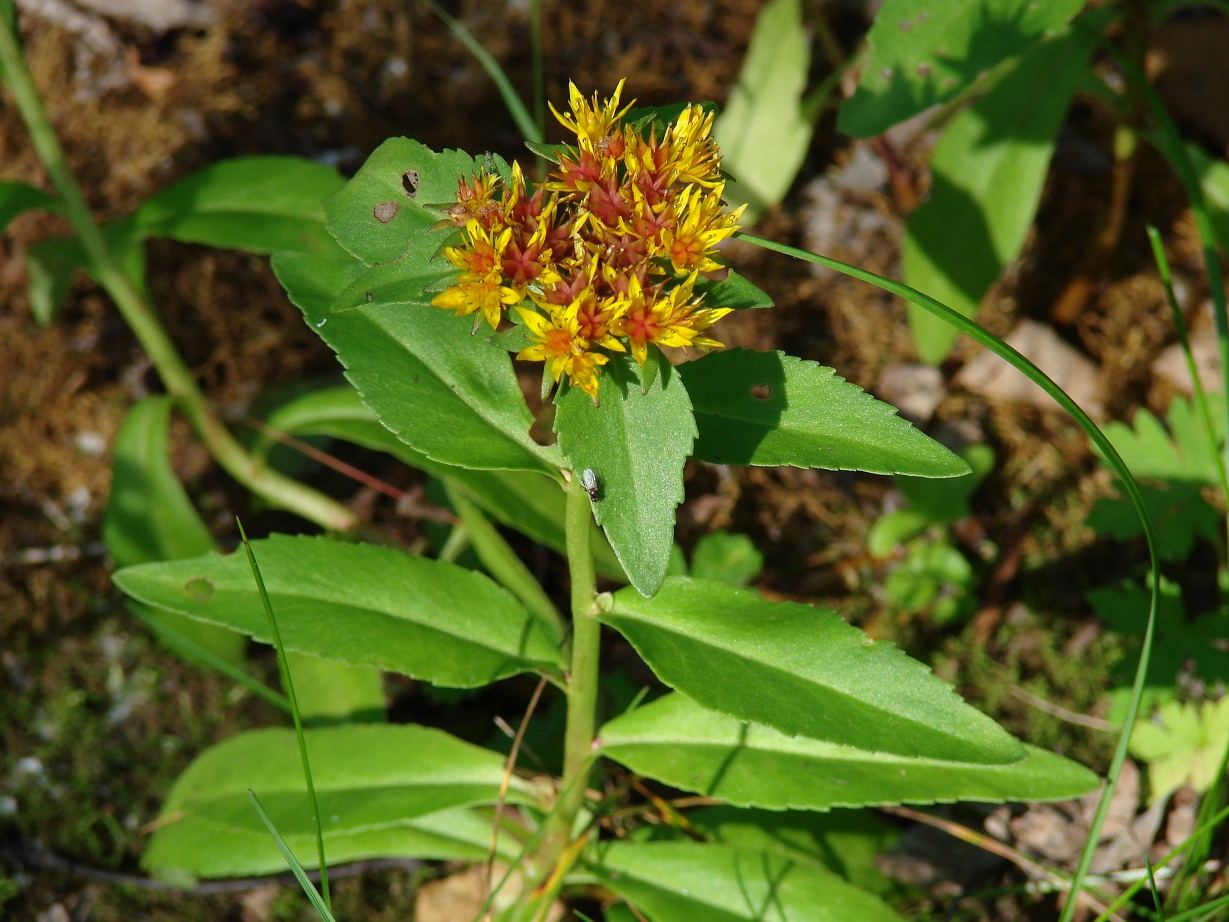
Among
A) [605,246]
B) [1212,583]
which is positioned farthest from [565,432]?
[1212,583]

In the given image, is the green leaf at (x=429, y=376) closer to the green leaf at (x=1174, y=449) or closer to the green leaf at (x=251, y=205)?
the green leaf at (x=251, y=205)

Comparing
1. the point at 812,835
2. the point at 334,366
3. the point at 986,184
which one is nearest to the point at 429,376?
the point at 812,835

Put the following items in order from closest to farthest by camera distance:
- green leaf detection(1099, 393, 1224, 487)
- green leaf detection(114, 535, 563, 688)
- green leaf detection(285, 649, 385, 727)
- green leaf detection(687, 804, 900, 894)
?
green leaf detection(114, 535, 563, 688) < green leaf detection(687, 804, 900, 894) < green leaf detection(285, 649, 385, 727) < green leaf detection(1099, 393, 1224, 487)

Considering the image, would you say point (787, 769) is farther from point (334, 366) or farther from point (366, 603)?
point (334, 366)

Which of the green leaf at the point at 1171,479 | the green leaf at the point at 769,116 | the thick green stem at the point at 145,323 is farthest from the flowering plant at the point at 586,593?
the green leaf at the point at 769,116

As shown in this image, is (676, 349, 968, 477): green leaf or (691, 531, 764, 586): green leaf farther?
(691, 531, 764, 586): green leaf

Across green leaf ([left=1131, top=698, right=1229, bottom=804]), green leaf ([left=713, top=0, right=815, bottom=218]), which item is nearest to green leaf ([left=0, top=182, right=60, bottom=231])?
green leaf ([left=713, top=0, right=815, bottom=218])

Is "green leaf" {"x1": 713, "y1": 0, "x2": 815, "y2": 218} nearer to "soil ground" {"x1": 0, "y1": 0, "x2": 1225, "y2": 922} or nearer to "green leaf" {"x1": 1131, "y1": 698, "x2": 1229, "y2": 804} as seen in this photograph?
"soil ground" {"x1": 0, "y1": 0, "x2": 1225, "y2": 922}
